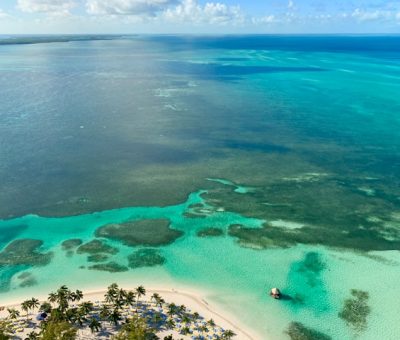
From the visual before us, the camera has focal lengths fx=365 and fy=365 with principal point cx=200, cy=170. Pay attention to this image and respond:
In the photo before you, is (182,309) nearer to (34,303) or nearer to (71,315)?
(71,315)

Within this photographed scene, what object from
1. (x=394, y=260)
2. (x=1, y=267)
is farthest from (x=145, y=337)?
(x=394, y=260)

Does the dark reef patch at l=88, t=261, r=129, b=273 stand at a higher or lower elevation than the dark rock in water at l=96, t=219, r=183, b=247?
lower

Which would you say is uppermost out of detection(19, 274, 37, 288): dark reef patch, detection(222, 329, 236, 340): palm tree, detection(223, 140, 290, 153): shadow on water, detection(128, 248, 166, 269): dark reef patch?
detection(223, 140, 290, 153): shadow on water

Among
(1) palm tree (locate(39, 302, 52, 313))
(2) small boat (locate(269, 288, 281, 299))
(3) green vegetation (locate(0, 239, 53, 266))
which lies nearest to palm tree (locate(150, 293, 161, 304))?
(1) palm tree (locate(39, 302, 52, 313))

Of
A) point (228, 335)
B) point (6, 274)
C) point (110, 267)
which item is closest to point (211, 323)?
point (228, 335)

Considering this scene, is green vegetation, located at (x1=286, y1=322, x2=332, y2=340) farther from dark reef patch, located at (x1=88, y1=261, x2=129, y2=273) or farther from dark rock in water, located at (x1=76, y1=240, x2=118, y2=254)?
dark rock in water, located at (x1=76, y1=240, x2=118, y2=254)

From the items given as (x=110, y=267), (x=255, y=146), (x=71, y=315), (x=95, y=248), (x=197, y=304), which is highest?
(x=255, y=146)
